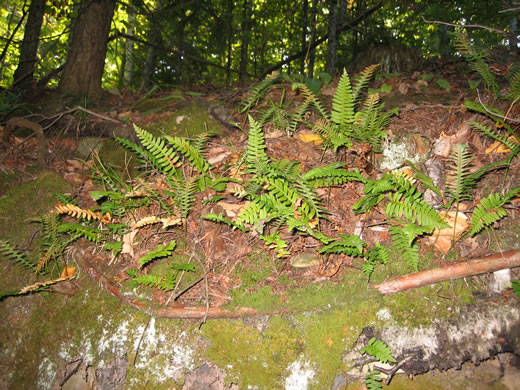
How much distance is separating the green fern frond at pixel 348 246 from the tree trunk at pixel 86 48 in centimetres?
416

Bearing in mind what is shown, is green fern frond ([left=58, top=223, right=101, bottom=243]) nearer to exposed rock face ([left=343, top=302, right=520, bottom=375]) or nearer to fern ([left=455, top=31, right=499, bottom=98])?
exposed rock face ([left=343, top=302, right=520, bottom=375])

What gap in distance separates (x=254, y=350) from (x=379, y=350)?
2.51 ft

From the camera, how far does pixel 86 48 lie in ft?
14.8

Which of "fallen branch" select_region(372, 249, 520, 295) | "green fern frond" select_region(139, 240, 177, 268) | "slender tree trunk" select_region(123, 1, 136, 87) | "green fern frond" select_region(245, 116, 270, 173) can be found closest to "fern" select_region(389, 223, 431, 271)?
"fallen branch" select_region(372, 249, 520, 295)

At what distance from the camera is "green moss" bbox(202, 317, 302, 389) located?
1.95 m

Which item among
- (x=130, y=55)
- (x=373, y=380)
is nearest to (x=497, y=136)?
(x=373, y=380)

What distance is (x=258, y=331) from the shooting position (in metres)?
2.02

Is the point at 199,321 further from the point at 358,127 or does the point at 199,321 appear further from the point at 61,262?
the point at 358,127

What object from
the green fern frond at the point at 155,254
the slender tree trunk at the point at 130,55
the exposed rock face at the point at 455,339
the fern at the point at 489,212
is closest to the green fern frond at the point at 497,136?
the fern at the point at 489,212

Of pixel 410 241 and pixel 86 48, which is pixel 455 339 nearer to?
pixel 410 241

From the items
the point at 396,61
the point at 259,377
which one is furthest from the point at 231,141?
the point at 396,61

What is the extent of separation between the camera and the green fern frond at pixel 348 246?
203 cm

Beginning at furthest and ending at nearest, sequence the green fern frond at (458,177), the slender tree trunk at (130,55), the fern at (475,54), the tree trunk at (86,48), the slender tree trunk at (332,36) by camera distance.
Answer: the slender tree trunk at (332,36) < the slender tree trunk at (130,55) < the tree trunk at (86,48) < the fern at (475,54) < the green fern frond at (458,177)

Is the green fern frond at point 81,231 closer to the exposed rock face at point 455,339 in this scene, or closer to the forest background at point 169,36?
the exposed rock face at point 455,339
